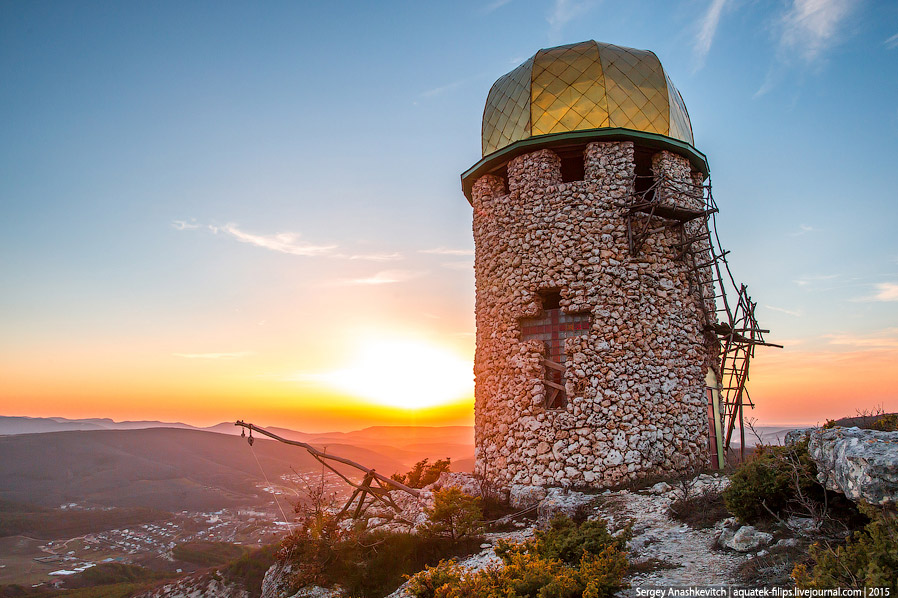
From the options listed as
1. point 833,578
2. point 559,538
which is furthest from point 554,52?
point 833,578

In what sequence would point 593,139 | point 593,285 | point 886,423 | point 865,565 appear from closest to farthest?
point 865,565 → point 886,423 → point 593,285 → point 593,139

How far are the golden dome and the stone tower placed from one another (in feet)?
0.11

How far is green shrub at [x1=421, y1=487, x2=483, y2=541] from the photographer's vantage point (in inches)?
365

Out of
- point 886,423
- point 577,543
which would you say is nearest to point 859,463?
point 886,423

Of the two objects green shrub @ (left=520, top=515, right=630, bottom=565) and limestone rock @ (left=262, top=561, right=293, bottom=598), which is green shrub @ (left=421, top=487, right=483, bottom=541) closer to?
green shrub @ (left=520, top=515, right=630, bottom=565)

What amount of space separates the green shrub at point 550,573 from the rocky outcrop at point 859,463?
2408mm

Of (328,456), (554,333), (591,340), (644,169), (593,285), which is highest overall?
(644,169)

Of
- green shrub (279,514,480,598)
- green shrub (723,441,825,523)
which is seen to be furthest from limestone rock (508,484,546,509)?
green shrub (723,441,825,523)

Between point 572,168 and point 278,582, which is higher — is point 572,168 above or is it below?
above

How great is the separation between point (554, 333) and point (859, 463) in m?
7.75

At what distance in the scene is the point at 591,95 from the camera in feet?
42.5

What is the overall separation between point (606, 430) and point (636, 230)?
4794 millimetres

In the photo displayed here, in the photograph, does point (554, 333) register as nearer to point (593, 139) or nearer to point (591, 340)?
point (591, 340)

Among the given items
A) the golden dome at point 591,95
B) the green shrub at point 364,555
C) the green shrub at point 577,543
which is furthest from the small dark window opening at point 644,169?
the green shrub at point 364,555
